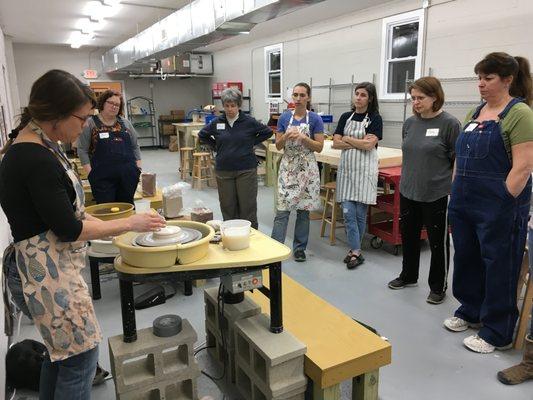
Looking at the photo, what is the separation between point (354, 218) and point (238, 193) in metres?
1.03

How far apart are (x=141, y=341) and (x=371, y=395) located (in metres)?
1.04

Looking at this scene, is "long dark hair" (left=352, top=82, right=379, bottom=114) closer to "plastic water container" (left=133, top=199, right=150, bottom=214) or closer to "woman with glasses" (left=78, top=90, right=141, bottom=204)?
"woman with glasses" (left=78, top=90, right=141, bottom=204)

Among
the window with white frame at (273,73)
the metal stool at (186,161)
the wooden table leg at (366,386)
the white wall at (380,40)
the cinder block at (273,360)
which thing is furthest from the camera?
the window with white frame at (273,73)

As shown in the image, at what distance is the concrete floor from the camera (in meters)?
2.04

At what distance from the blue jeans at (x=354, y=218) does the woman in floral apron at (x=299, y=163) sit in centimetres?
28

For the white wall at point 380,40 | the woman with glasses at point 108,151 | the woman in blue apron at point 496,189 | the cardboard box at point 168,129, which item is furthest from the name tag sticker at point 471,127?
the cardboard box at point 168,129

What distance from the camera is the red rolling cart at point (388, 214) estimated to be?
3717mm

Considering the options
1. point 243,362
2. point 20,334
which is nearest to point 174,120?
point 20,334

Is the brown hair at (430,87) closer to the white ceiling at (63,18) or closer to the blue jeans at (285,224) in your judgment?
the blue jeans at (285,224)

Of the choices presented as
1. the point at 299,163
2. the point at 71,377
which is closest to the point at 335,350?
the point at 71,377

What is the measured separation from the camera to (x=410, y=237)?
2984 millimetres

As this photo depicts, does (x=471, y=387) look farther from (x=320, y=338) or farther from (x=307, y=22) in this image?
(x=307, y=22)

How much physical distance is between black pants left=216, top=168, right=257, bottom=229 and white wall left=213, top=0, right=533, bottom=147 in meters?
2.94

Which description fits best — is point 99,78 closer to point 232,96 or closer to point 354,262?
point 232,96
